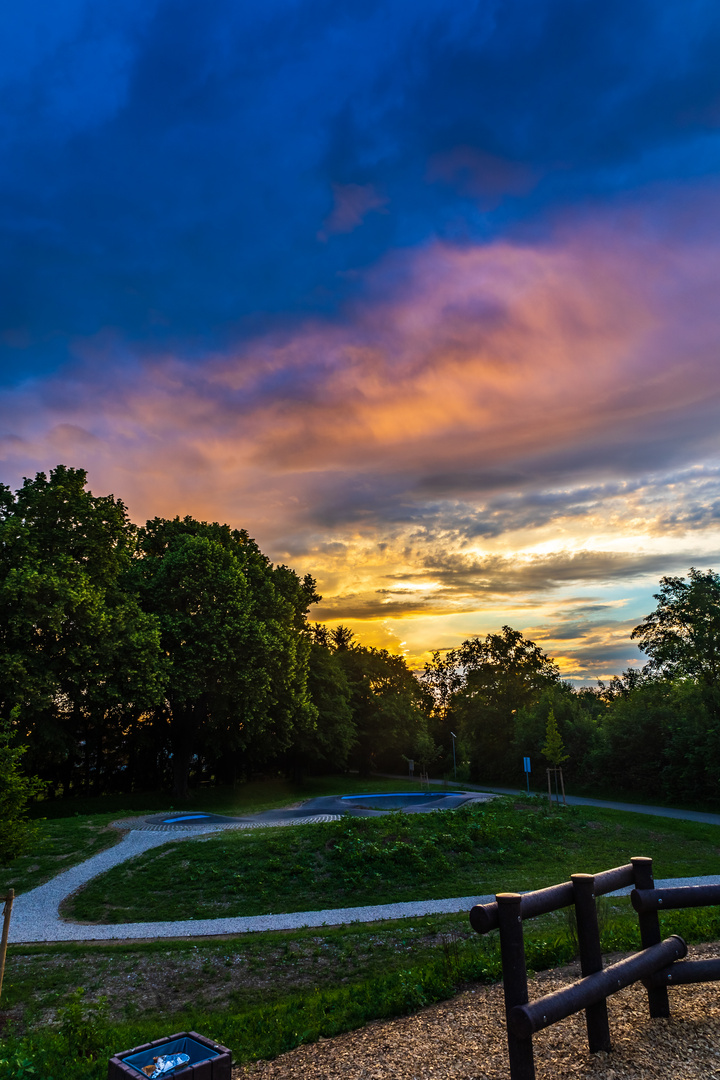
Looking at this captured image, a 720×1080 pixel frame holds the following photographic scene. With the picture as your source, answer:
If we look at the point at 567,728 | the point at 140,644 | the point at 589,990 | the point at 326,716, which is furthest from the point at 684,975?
the point at 326,716

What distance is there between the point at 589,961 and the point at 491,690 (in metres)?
46.1

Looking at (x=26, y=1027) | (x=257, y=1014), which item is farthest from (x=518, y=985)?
Result: (x=26, y=1027)

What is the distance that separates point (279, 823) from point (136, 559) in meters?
16.5

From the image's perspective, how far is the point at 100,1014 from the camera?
7047mm

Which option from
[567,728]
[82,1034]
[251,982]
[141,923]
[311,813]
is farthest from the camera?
[567,728]

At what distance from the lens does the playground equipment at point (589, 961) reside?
157 inches

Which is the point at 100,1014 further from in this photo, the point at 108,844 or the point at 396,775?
the point at 396,775

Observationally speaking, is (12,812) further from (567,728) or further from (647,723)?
(567,728)

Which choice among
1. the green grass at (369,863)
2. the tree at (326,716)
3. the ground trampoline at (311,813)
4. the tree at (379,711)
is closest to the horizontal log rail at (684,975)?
the green grass at (369,863)

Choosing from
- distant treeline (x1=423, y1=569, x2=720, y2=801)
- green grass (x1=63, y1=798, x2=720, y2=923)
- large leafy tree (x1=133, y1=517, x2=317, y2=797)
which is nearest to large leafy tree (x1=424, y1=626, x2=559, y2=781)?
distant treeline (x1=423, y1=569, x2=720, y2=801)

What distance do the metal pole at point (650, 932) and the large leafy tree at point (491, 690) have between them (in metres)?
38.6

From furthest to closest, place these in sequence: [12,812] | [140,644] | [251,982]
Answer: [140,644] < [12,812] < [251,982]

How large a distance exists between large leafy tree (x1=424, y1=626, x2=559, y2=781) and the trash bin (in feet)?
132

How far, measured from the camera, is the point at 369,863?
1408cm
